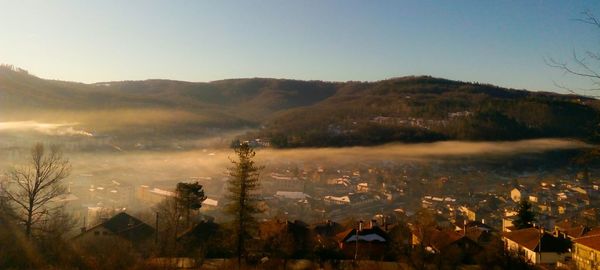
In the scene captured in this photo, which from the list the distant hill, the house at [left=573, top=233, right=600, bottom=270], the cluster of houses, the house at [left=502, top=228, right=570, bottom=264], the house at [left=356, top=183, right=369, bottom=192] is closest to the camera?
the house at [left=573, top=233, right=600, bottom=270]

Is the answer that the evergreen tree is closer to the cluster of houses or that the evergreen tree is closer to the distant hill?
the cluster of houses

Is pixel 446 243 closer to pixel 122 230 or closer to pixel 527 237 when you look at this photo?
pixel 527 237

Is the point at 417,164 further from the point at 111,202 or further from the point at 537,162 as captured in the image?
the point at 111,202

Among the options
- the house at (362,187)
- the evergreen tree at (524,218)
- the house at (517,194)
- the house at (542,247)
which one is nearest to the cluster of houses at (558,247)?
the house at (542,247)

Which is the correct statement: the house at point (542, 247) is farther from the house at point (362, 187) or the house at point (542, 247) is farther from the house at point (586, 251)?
the house at point (362, 187)

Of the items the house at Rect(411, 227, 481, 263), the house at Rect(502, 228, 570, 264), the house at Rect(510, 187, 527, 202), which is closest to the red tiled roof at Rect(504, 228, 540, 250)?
the house at Rect(502, 228, 570, 264)

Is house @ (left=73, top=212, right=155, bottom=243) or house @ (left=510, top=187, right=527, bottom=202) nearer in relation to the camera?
house @ (left=73, top=212, right=155, bottom=243)
